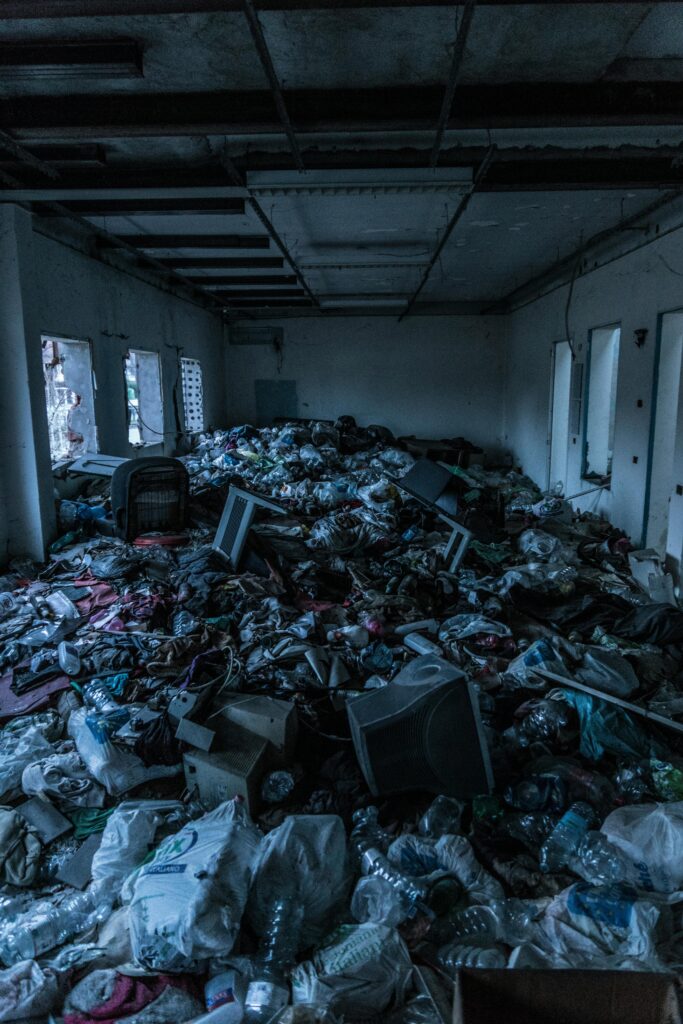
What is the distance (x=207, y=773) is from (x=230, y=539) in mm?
2826

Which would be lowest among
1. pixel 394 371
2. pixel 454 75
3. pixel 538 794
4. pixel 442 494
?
pixel 538 794

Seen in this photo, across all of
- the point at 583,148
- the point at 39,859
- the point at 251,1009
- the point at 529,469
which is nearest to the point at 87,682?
the point at 39,859

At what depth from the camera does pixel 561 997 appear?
58.1 inches

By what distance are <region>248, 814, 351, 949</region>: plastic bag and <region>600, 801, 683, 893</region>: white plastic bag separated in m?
1.03

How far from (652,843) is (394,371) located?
11.9m

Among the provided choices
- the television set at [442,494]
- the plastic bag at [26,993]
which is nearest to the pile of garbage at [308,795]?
Result: the plastic bag at [26,993]

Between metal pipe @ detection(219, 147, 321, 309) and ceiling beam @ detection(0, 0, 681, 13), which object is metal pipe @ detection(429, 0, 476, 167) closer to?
ceiling beam @ detection(0, 0, 681, 13)

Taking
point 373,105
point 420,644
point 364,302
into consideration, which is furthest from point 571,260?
point 420,644

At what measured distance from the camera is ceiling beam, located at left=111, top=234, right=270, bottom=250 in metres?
7.31

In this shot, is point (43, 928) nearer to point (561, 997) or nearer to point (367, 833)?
point (367, 833)

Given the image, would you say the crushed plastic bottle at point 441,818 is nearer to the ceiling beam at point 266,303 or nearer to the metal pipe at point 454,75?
the metal pipe at point 454,75

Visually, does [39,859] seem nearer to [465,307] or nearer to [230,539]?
[230,539]

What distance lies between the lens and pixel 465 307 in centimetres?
1274

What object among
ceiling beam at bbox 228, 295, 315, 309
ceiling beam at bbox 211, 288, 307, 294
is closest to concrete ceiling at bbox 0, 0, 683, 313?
ceiling beam at bbox 211, 288, 307, 294
